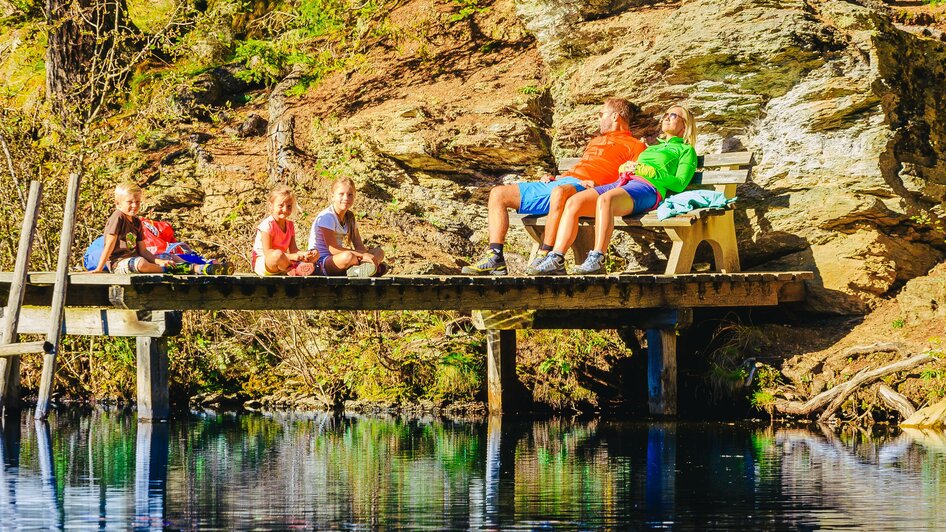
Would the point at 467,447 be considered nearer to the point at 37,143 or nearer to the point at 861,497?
the point at 861,497

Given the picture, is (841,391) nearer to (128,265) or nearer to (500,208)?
(500,208)

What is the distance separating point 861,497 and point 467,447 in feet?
10.8

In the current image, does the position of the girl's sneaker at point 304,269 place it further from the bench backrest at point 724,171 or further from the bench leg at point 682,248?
the bench backrest at point 724,171

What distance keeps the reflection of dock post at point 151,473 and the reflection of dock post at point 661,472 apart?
8.27 feet

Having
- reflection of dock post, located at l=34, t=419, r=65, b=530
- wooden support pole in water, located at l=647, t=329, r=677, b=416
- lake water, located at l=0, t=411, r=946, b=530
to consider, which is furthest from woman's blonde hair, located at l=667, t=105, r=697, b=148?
reflection of dock post, located at l=34, t=419, r=65, b=530

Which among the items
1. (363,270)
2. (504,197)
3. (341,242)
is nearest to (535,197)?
(504,197)

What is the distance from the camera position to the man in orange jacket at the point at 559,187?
12.4 meters

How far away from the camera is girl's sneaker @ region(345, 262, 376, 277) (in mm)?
11742

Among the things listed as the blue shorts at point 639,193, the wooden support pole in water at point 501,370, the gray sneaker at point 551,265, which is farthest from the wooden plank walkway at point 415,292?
the wooden support pole in water at point 501,370

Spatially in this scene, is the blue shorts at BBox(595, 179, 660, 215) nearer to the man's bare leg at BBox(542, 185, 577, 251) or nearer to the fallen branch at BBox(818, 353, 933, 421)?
the man's bare leg at BBox(542, 185, 577, 251)

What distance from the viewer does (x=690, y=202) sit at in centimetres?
1268

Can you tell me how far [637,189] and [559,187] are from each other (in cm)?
67

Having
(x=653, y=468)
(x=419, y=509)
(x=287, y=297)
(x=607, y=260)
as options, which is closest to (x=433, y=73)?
(x=607, y=260)

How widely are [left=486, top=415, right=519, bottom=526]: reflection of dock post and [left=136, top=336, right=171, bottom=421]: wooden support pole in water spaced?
2645 millimetres
